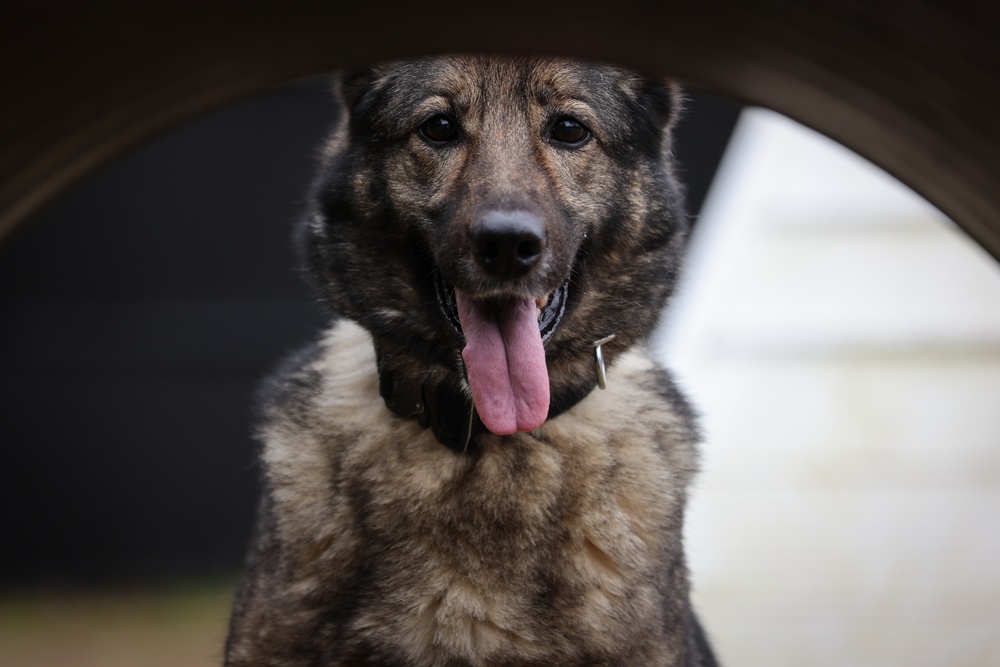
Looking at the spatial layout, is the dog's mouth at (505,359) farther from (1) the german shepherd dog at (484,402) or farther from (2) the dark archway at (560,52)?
(2) the dark archway at (560,52)

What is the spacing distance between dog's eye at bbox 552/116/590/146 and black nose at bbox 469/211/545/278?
328 millimetres

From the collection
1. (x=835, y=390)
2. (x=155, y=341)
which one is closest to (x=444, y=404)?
(x=155, y=341)

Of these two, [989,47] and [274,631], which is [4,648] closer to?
[274,631]

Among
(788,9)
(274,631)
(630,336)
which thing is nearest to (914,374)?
(630,336)

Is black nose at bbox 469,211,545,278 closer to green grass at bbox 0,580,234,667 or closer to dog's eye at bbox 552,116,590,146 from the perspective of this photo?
dog's eye at bbox 552,116,590,146

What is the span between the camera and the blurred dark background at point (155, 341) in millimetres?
5379

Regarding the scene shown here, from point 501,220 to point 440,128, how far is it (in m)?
0.39

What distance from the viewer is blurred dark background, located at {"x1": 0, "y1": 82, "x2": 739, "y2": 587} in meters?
5.38

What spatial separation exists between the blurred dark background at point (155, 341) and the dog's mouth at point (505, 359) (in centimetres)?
321

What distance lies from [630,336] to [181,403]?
3.52 metres

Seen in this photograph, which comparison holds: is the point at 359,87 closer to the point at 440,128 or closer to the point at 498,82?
the point at 440,128

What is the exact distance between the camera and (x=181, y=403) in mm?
5531

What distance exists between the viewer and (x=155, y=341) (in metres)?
5.50

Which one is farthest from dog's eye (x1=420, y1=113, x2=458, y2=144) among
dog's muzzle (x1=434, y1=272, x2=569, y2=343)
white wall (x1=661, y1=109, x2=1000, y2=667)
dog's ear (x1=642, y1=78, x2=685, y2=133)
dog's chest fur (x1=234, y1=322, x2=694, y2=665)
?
white wall (x1=661, y1=109, x2=1000, y2=667)
